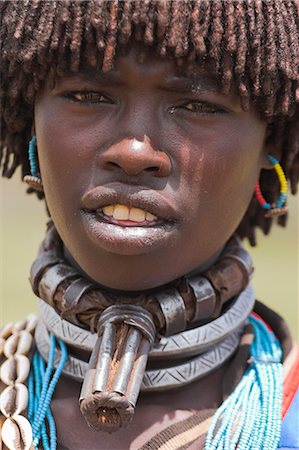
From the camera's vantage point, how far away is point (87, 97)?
1579 millimetres

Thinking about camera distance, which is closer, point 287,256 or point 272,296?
point 272,296

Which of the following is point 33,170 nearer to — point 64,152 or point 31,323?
point 64,152

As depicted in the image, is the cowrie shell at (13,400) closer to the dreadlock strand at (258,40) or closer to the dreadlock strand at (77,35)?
the dreadlock strand at (77,35)

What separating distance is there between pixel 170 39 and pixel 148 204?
0.28 m

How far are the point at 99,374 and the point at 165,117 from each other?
462 mm

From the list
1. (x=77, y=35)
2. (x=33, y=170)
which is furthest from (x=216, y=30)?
(x=33, y=170)

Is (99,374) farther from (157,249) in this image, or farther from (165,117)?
(165,117)

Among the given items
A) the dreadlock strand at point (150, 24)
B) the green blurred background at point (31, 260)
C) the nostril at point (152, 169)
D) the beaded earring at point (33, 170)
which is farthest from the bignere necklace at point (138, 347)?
the green blurred background at point (31, 260)

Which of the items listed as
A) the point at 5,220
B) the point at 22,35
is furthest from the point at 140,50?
the point at 5,220

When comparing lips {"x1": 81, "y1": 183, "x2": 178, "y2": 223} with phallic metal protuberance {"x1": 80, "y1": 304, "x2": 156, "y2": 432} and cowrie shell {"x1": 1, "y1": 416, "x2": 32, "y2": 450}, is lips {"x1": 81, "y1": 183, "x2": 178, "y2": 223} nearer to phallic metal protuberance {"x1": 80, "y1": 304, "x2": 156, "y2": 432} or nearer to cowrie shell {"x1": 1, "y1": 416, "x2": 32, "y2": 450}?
phallic metal protuberance {"x1": 80, "y1": 304, "x2": 156, "y2": 432}

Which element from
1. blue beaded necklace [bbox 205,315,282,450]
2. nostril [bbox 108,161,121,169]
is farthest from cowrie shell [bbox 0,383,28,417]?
nostril [bbox 108,161,121,169]

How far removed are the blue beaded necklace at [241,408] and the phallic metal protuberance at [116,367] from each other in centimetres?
18

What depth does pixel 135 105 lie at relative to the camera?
5.02ft

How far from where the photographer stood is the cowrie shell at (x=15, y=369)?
1711 mm
